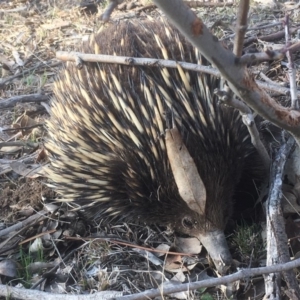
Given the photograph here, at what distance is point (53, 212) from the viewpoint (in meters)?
2.81

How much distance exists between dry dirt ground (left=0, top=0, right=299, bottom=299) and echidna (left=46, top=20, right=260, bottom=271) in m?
0.15

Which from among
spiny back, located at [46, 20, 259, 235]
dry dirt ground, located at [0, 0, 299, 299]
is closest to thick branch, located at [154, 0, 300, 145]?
dry dirt ground, located at [0, 0, 299, 299]

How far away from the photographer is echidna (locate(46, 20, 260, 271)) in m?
2.24

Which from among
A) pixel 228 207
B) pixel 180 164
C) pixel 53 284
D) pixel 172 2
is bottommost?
pixel 53 284

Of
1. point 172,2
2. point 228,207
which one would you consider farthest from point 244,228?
point 172,2

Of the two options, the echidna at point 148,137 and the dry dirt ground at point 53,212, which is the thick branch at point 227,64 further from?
the echidna at point 148,137

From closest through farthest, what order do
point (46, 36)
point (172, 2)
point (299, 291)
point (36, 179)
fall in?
point (172, 2)
point (299, 291)
point (36, 179)
point (46, 36)

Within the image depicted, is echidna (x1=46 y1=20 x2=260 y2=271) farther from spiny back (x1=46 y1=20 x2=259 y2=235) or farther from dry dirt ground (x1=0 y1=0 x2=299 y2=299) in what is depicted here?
dry dirt ground (x1=0 y1=0 x2=299 y2=299)

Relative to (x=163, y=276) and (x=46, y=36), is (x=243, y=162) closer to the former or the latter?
(x=163, y=276)

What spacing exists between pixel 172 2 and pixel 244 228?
58.8 inches

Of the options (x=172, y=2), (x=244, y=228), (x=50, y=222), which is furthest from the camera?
(x=50, y=222)

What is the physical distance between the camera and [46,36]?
4.88 metres

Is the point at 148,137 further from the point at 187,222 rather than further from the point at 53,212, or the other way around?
the point at 53,212

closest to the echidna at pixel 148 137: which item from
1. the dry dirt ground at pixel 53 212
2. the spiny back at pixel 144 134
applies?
the spiny back at pixel 144 134
